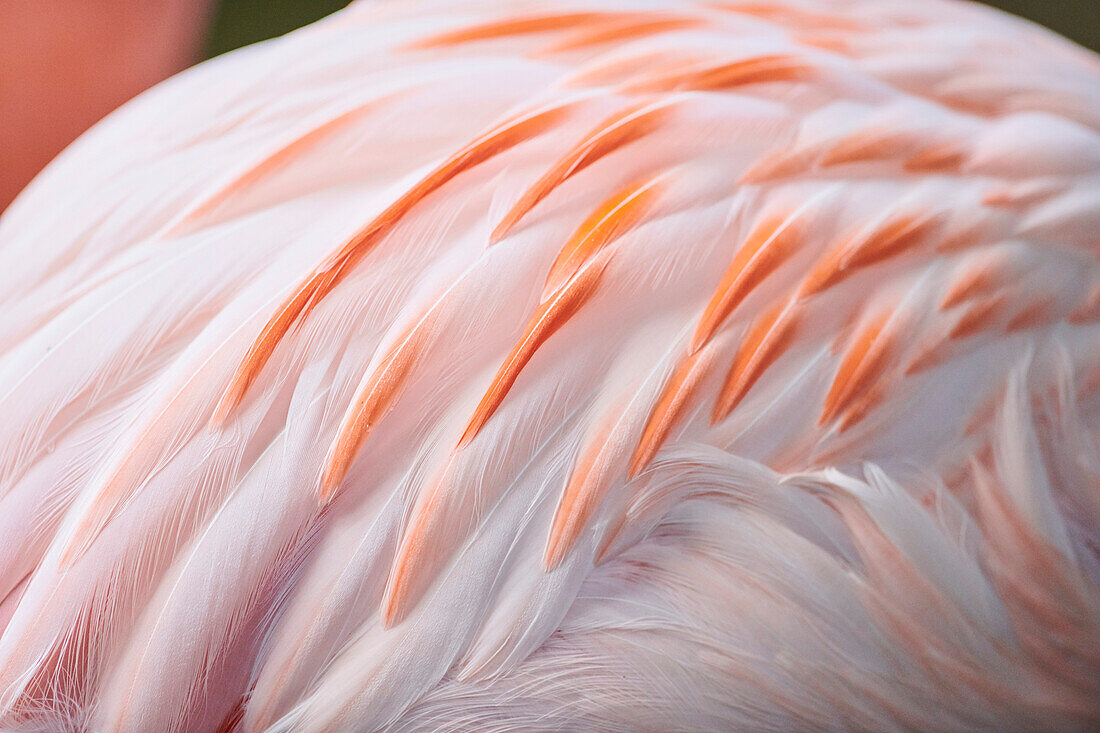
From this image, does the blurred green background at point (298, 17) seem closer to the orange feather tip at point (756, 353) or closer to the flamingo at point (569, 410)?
the flamingo at point (569, 410)

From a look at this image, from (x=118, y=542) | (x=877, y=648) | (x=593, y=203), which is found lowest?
(x=877, y=648)

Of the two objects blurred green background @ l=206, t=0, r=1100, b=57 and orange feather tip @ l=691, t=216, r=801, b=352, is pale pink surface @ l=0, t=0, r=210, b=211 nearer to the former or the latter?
blurred green background @ l=206, t=0, r=1100, b=57

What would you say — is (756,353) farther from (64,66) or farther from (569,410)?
(64,66)

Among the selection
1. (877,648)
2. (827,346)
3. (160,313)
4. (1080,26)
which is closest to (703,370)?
(827,346)

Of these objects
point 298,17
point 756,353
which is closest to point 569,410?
point 756,353

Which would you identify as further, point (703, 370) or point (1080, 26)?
point (1080, 26)

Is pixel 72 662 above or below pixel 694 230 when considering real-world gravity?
below

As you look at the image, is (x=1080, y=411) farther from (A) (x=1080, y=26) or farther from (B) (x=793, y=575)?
(A) (x=1080, y=26)
